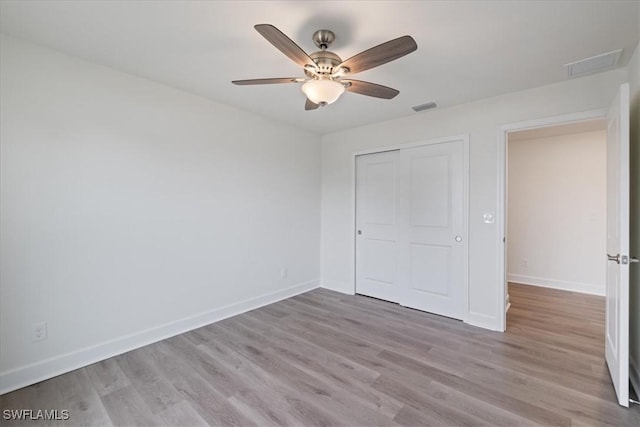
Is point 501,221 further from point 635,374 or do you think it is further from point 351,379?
point 351,379

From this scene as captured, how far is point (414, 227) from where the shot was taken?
3.57m

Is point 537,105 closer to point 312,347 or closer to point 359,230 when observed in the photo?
point 359,230

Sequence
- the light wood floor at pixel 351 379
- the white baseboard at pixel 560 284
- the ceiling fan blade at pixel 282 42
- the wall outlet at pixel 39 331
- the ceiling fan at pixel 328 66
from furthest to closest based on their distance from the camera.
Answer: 1. the white baseboard at pixel 560 284
2. the wall outlet at pixel 39 331
3. the light wood floor at pixel 351 379
4. the ceiling fan at pixel 328 66
5. the ceiling fan blade at pixel 282 42

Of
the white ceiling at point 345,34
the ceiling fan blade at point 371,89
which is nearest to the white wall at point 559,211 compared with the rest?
the white ceiling at point 345,34

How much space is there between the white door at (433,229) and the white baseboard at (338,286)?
2.59 ft

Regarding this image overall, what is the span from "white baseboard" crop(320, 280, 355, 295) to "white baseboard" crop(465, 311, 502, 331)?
5.18 ft

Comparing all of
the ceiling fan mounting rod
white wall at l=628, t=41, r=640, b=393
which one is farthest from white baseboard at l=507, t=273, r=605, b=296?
the ceiling fan mounting rod

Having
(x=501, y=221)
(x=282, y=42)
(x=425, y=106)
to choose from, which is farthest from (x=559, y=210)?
(x=282, y=42)

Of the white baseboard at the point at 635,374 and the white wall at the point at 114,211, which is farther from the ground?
the white wall at the point at 114,211

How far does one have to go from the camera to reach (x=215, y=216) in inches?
124

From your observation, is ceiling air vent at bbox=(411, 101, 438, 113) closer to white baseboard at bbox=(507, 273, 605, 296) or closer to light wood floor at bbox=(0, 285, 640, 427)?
light wood floor at bbox=(0, 285, 640, 427)

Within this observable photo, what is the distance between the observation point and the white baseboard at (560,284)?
4078 millimetres

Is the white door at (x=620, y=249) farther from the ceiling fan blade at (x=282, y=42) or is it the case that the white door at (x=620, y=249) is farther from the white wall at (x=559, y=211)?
the white wall at (x=559, y=211)

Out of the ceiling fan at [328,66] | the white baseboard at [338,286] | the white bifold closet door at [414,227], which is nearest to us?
the ceiling fan at [328,66]
